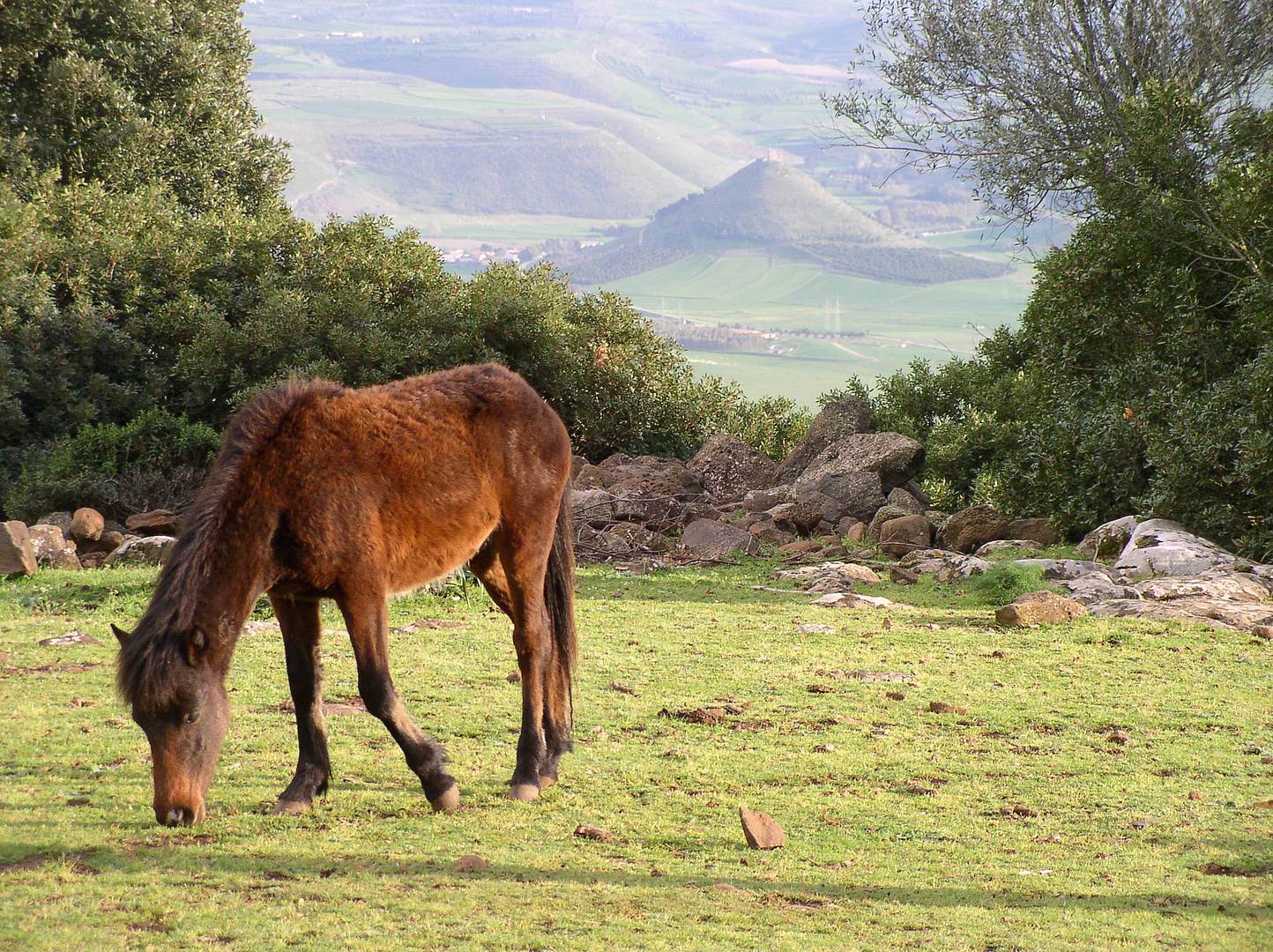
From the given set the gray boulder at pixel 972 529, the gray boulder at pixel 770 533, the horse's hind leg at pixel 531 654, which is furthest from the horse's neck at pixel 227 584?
the gray boulder at pixel 972 529

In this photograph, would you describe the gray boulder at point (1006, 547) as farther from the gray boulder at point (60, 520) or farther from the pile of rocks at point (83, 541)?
the gray boulder at point (60, 520)

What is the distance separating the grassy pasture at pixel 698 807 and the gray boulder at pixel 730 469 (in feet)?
29.0

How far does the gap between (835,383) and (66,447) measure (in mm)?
75331

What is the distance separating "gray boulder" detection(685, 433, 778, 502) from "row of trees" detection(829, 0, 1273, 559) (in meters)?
3.10

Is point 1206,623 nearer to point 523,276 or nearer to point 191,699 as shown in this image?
point 191,699

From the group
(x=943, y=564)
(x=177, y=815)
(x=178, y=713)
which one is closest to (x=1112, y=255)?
(x=943, y=564)

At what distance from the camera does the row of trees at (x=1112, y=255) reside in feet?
42.9

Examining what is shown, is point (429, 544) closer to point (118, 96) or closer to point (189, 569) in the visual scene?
point (189, 569)

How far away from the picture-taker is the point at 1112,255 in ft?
50.0

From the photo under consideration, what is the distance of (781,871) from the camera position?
4840 mm

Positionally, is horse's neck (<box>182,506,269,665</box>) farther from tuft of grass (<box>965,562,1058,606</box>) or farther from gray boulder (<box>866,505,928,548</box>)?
gray boulder (<box>866,505,928,548</box>)

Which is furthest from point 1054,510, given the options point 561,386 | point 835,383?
point 835,383

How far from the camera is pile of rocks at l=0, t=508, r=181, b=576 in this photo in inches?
439

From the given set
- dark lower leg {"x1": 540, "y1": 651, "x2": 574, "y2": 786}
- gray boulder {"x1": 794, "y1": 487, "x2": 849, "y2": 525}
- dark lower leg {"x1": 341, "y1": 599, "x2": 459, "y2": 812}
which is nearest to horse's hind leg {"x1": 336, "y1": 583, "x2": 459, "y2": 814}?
dark lower leg {"x1": 341, "y1": 599, "x2": 459, "y2": 812}
